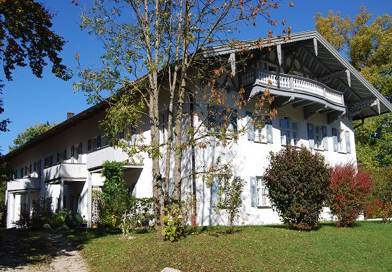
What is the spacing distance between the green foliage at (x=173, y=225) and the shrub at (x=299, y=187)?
14.7ft

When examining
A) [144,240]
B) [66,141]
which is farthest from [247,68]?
[66,141]

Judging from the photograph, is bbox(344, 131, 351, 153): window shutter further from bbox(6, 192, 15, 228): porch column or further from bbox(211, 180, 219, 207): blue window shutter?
bbox(6, 192, 15, 228): porch column

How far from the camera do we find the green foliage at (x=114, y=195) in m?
18.9

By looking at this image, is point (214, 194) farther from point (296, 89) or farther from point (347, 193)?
point (296, 89)

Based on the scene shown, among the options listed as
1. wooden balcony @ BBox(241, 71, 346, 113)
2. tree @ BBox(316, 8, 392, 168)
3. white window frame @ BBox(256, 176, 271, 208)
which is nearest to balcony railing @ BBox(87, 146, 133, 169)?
white window frame @ BBox(256, 176, 271, 208)

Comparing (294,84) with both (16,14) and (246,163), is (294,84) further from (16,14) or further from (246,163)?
(16,14)

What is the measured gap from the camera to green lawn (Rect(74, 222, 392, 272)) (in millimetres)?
11344

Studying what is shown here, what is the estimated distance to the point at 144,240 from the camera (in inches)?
567

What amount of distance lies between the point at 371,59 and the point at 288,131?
19.6 meters

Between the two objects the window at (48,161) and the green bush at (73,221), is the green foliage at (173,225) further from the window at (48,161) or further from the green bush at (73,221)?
the window at (48,161)

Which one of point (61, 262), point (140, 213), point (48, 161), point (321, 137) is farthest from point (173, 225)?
point (48, 161)

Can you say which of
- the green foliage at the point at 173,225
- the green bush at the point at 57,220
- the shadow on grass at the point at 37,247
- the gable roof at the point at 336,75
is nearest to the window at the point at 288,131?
the gable roof at the point at 336,75

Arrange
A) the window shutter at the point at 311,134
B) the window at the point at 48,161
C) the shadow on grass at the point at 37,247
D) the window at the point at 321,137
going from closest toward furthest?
the shadow on grass at the point at 37,247 < the window shutter at the point at 311,134 < the window at the point at 321,137 < the window at the point at 48,161

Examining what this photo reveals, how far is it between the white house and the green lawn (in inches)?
151
